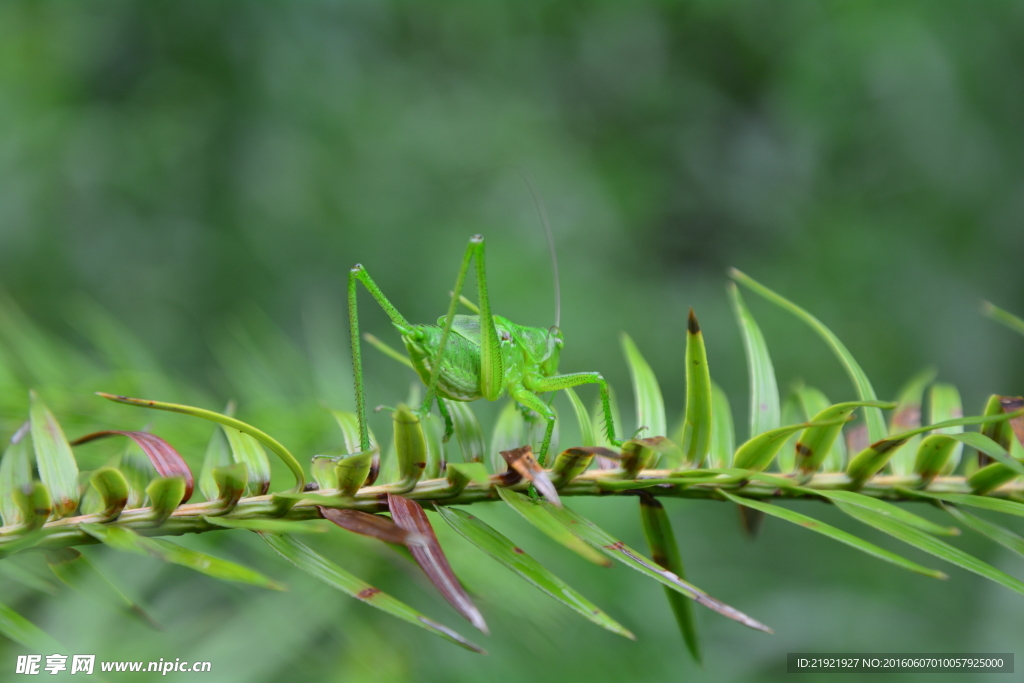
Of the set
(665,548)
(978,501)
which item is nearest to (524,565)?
(665,548)

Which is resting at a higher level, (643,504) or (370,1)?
(370,1)

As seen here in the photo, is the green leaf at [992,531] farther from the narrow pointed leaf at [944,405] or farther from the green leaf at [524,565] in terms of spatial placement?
the green leaf at [524,565]

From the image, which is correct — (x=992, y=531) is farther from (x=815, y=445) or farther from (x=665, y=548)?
(x=665, y=548)

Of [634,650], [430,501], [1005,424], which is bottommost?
[634,650]

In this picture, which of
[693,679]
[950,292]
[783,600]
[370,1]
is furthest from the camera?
[950,292]

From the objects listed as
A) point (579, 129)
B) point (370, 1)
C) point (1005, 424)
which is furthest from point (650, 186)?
point (1005, 424)

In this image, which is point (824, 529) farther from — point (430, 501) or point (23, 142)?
point (23, 142)

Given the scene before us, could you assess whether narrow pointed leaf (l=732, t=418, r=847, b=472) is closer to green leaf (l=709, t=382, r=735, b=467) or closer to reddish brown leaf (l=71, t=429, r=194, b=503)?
green leaf (l=709, t=382, r=735, b=467)

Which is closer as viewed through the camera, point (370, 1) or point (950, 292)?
point (370, 1)

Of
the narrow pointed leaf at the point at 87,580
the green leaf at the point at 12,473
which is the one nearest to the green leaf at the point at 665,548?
the narrow pointed leaf at the point at 87,580
